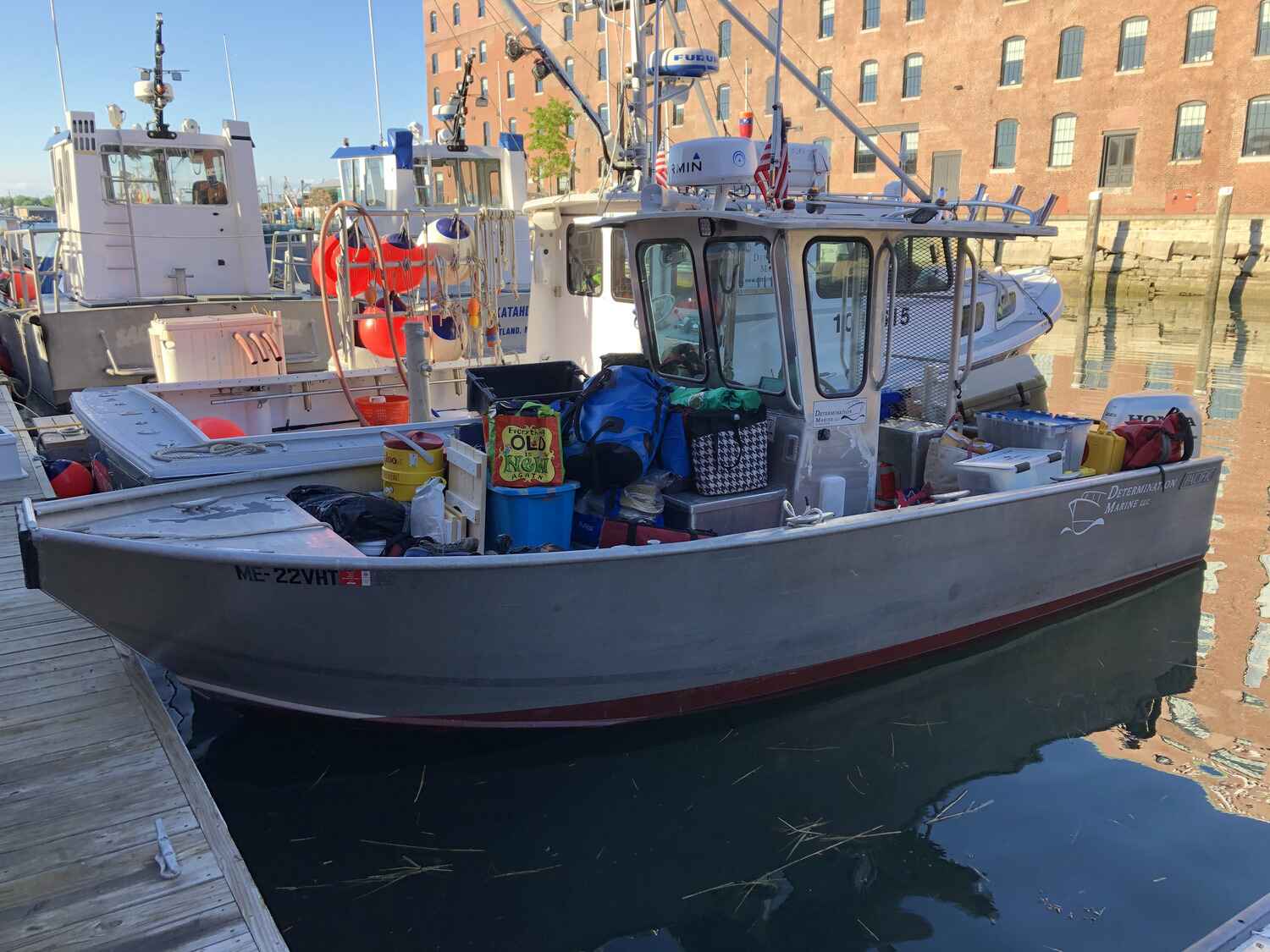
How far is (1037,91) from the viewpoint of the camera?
3062 cm

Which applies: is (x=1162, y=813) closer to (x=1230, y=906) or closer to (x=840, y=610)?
(x=1230, y=906)

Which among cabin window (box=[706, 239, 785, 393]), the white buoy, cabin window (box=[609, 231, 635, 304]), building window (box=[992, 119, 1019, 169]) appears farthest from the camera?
building window (box=[992, 119, 1019, 169])

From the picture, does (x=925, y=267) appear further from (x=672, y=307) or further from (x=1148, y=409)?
(x=1148, y=409)

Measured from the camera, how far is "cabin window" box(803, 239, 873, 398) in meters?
5.00

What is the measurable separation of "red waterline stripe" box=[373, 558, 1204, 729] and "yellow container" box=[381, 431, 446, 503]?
123cm

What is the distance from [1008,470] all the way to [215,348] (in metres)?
7.66

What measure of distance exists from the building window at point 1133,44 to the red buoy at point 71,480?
31.1 meters

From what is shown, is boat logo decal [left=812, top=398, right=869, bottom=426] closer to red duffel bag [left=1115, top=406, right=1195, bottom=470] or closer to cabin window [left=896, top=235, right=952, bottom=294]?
cabin window [left=896, top=235, right=952, bottom=294]

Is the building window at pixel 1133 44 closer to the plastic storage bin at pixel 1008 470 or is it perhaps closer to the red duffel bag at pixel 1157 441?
the red duffel bag at pixel 1157 441

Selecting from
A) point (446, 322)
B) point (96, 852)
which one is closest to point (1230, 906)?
point (96, 852)

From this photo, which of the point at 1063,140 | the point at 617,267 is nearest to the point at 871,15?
the point at 1063,140

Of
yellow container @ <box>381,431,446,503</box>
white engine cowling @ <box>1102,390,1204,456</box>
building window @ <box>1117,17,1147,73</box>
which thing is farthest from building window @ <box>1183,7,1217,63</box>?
yellow container @ <box>381,431,446,503</box>

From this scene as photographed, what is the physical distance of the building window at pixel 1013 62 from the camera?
30984mm

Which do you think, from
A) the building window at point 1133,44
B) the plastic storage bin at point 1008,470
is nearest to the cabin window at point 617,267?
the plastic storage bin at point 1008,470
